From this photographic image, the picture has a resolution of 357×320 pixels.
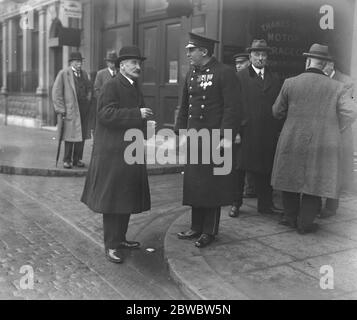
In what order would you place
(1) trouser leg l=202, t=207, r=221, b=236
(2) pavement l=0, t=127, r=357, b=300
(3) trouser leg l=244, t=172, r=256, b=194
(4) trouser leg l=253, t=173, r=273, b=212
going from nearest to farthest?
(2) pavement l=0, t=127, r=357, b=300 → (1) trouser leg l=202, t=207, r=221, b=236 → (4) trouser leg l=253, t=173, r=273, b=212 → (3) trouser leg l=244, t=172, r=256, b=194

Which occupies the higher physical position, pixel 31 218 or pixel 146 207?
Answer: pixel 146 207

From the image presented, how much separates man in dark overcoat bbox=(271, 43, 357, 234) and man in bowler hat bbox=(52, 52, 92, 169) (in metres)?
4.59

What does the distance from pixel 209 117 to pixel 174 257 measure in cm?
133

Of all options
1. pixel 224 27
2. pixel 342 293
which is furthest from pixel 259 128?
pixel 224 27

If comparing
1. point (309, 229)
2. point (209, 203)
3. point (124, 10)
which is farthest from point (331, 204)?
point (124, 10)

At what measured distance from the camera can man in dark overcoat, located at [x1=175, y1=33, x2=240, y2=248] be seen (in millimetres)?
4711

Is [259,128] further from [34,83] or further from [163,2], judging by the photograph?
[34,83]

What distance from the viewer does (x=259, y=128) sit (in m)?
5.98

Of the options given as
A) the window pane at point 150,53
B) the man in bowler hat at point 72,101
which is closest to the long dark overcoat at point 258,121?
the man in bowler hat at point 72,101

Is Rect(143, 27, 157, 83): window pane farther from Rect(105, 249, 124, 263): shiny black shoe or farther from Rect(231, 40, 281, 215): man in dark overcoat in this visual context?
Rect(105, 249, 124, 263): shiny black shoe

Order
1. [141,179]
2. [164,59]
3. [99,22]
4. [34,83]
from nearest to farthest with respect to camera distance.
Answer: [141,179]
[164,59]
[99,22]
[34,83]

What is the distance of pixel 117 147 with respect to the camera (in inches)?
180

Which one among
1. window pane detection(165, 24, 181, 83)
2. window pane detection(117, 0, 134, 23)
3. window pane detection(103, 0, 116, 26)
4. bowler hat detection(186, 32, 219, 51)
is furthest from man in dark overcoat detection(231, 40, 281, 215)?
window pane detection(103, 0, 116, 26)
